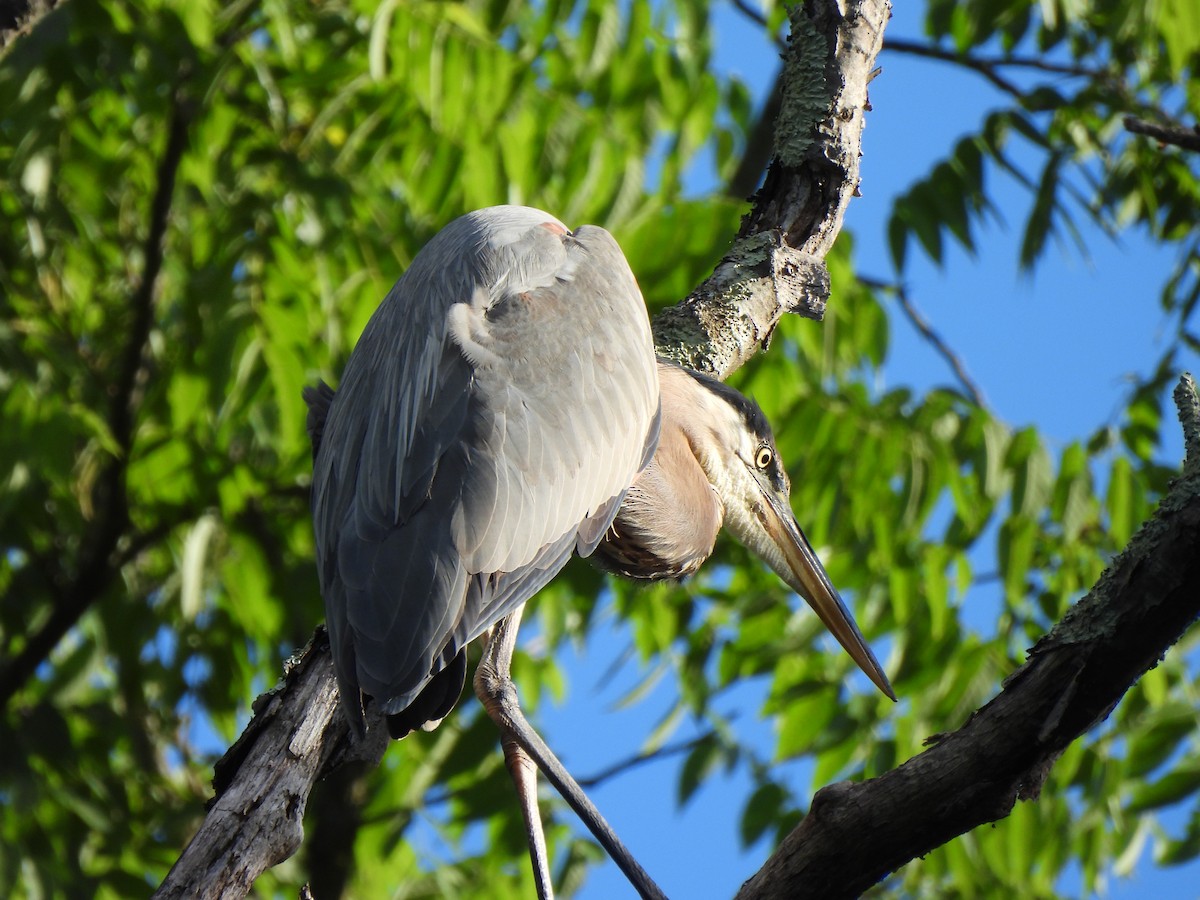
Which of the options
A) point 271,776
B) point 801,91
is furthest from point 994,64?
point 271,776

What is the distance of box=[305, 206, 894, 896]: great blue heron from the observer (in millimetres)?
2334

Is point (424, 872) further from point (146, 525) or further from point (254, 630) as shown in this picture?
point (146, 525)

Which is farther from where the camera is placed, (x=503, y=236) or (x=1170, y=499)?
(x=503, y=236)

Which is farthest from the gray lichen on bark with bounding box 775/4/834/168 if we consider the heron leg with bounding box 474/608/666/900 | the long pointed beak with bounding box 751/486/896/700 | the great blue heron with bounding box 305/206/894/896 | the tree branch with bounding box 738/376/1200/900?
the tree branch with bounding box 738/376/1200/900

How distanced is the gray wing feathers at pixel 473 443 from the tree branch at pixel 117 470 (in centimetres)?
155

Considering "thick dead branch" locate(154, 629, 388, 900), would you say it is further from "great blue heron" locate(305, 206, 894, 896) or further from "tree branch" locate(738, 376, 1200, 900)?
"tree branch" locate(738, 376, 1200, 900)

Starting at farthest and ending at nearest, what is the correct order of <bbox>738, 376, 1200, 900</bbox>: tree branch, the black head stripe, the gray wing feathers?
the black head stripe < the gray wing feathers < <bbox>738, 376, 1200, 900</bbox>: tree branch

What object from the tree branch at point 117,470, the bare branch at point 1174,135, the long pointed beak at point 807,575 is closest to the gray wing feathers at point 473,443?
the long pointed beak at point 807,575

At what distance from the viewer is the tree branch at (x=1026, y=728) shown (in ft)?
5.70

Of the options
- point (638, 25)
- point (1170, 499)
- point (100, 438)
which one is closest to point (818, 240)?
point (638, 25)

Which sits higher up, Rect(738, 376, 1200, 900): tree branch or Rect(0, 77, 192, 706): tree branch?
Rect(0, 77, 192, 706): tree branch

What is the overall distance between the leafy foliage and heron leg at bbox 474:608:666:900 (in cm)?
90

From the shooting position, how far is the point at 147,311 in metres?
4.27

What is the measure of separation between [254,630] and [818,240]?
2.20m
